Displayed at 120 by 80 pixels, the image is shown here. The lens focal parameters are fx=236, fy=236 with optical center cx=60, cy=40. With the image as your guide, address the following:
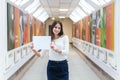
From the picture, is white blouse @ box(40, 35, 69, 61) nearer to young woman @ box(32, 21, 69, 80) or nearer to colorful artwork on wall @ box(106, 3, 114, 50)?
young woman @ box(32, 21, 69, 80)

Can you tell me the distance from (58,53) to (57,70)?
1.00ft

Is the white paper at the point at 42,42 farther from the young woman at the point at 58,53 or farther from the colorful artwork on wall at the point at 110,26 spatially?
the colorful artwork on wall at the point at 110,26

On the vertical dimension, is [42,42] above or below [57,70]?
above

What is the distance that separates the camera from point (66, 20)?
1203 inches

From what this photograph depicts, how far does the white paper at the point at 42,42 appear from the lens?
3.61 m

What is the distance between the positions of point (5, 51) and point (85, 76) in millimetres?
2915

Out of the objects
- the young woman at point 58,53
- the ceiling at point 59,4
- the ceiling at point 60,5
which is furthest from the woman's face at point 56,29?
the ceiling at point 59,4

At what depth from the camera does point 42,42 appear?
143 inches

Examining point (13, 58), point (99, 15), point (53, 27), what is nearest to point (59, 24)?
point (53, 27)

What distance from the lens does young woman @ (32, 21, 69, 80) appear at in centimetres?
357
